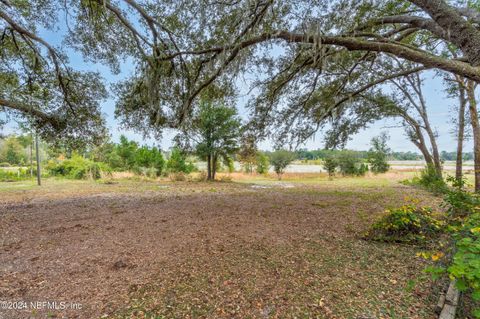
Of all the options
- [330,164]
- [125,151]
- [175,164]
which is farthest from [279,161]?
[125,151]

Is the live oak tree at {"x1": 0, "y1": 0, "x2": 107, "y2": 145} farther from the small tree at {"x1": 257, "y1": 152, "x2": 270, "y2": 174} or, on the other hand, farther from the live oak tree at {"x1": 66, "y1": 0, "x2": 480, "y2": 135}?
the small tree at {"x1": 257, "y1": 152, "x2": 270, "y2": 174}

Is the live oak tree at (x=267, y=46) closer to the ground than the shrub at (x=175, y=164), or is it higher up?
higher up

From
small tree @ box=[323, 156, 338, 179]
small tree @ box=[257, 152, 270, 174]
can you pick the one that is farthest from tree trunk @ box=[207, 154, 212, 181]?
A: small tree @ box=[323, 156, 338, 179]

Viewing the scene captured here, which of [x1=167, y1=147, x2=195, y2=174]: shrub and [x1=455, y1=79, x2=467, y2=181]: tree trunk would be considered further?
[x1=167, y1=147, x2=195, y2=174]: shrub

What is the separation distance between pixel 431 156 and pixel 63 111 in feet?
42.6

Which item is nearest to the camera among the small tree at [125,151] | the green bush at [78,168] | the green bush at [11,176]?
the green bush at [11,176]

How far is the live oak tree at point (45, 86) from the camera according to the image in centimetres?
459

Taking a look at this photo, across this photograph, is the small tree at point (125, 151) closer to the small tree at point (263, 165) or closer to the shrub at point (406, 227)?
the small tree at point (263, 165)

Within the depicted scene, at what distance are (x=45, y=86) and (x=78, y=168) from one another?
36.1 ft

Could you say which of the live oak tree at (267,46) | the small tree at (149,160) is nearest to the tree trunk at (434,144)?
the live oak tree at (267,46)

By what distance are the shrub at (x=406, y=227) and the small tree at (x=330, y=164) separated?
589 inches

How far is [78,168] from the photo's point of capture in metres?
13.9

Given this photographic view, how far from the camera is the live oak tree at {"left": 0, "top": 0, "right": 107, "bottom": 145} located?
4.59 m

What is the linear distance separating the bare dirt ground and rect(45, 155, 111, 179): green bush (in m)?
11.6
